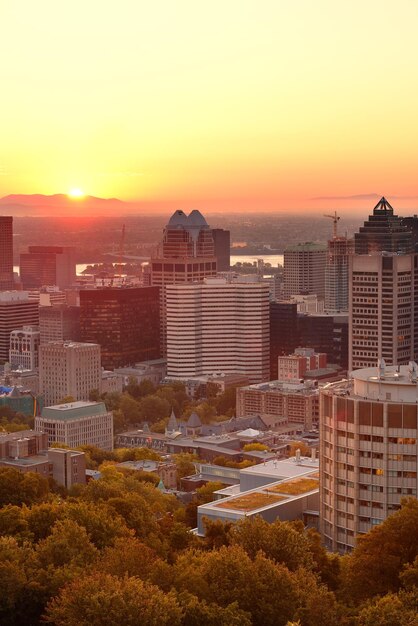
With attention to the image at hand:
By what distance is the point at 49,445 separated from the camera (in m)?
57.7

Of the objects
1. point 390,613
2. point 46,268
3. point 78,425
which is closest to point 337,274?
point 46,268

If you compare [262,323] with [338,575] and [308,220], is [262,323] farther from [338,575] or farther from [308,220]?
[308,220]

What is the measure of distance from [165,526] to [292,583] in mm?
8207

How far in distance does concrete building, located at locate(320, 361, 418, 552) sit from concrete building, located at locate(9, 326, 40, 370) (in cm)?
5853

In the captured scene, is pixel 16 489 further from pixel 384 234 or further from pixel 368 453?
pixel 384 234

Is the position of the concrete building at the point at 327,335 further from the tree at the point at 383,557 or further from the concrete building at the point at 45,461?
the tree at the point at 383,557

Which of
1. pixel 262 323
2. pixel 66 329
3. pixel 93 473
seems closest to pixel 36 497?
pixel 93 473

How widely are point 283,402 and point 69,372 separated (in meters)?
13.4

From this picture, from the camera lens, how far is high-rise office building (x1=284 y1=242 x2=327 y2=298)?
425ft

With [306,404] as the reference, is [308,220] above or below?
above

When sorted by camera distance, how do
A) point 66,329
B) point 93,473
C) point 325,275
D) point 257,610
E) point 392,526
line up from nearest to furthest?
point 257,610 < point 392,526 < point 93,473 < point 66,329 < point 325,275

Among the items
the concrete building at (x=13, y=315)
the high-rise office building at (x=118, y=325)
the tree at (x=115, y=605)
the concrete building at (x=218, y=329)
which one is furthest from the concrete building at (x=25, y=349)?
the tree at (x=115, y=605)

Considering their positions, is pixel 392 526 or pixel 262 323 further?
pixel 262 323

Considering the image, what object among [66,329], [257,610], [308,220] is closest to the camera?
[257,610]
